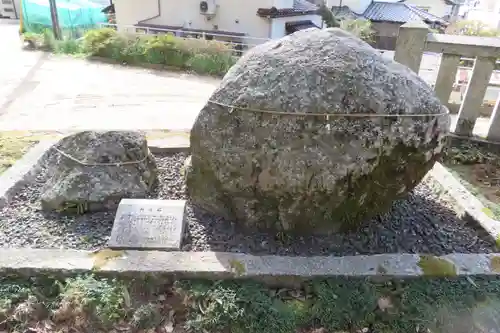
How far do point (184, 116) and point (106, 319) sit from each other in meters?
5.03

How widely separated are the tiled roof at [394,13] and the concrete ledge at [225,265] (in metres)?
20.2

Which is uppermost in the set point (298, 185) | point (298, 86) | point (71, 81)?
point (298, 86)

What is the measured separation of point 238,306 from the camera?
240 cm

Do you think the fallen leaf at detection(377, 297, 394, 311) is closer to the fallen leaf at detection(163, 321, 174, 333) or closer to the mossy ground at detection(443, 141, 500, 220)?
the fallen leaf at detection(163, 321, 174, 333)

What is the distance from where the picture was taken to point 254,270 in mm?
2580

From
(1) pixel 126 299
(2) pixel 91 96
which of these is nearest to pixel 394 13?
(2) pixel 91 96

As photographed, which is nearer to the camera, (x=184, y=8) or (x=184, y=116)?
(x=184, y=116)

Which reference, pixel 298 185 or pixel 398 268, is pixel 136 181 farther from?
pixel 398 268

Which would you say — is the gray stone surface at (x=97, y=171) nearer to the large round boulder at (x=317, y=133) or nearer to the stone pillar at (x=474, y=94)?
the large round boulder at (x=317, y=133)

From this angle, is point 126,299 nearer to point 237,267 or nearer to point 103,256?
point 103,256

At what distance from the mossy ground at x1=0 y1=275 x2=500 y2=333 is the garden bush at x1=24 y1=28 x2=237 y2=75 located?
868 centimetres

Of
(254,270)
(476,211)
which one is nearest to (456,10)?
(476,211)

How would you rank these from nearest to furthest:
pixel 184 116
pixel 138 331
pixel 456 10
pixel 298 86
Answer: pixel 138 331 → pixel 298 86 → pixel 184 116 → pixel 456 10

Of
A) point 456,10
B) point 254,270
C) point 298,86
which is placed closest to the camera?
point 254,270
